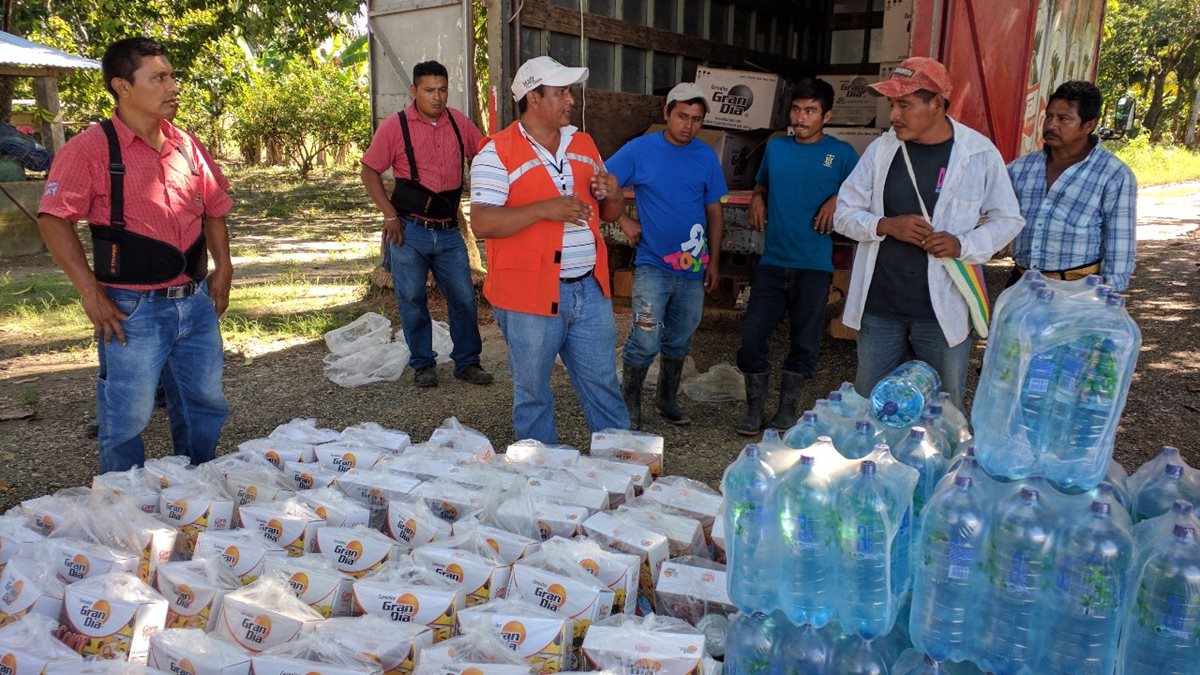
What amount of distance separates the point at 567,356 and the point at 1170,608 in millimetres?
2638

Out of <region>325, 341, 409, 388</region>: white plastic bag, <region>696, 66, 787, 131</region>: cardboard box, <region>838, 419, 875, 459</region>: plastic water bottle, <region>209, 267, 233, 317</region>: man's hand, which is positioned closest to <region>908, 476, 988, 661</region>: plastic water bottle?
<region>838, 419, 875, 459</region>: plastic water bottle

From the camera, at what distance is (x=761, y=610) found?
2.12m

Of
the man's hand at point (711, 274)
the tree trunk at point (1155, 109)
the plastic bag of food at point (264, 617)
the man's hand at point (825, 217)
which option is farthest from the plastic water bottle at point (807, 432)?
the tree trunk at point (1155, 109)

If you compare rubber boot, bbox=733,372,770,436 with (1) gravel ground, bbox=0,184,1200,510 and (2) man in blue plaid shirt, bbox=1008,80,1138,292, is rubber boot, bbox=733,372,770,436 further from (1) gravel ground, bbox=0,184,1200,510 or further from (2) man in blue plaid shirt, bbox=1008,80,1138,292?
(2) man in blue plaid shirt, bbox=1008,80,1138,292

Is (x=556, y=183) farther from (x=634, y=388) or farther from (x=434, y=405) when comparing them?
(x=434, y=405)

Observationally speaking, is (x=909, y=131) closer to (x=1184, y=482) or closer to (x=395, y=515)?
(x=1184, y=482)

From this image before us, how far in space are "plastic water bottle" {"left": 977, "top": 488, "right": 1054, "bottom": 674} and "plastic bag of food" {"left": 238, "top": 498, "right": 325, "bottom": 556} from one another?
6.43 ft

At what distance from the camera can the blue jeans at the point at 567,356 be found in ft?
12.2

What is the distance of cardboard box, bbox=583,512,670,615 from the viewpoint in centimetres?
261

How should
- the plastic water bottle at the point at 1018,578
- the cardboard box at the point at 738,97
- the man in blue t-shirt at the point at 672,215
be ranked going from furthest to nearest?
1. the cardboard box at the point at 738,97
2. the man in blue t-shirt at the point at 672,215
3. the plastic water bottle at the point at 1018,578

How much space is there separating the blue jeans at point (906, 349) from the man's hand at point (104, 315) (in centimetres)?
302

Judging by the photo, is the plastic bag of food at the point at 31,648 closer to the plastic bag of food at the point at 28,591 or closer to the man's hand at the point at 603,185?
the plastic bag of food at the point at 28,591

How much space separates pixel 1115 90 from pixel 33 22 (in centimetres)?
3195

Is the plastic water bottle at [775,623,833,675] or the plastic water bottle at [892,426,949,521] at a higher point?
the plastic water bottle at [892,426,949,521]
